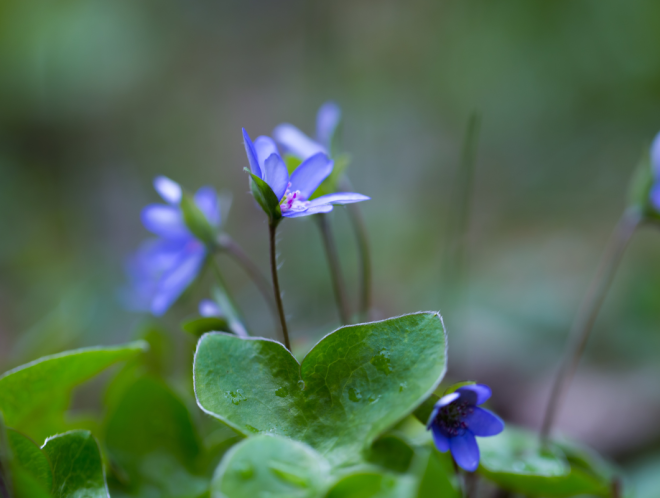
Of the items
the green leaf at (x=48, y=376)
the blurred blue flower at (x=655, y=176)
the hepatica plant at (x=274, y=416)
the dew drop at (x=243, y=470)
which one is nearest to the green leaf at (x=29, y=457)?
the hepatica plant at (x=274, y=416)

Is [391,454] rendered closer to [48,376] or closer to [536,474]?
A: [536,474]

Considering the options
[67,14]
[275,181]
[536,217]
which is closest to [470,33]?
[536,217]

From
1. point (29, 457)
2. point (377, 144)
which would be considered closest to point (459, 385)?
point (29, 457)

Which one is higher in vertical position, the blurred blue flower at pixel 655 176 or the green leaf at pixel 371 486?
the blurred blue flower at pixel 655 176

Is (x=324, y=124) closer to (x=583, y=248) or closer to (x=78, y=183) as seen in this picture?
(x=583, y=248)

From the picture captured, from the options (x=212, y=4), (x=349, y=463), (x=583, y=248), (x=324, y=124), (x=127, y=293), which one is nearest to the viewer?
(x=349, y=463)

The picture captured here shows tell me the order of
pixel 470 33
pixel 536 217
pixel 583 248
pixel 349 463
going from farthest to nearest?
pixel 470 33 → pixel 536 217 → pixel 583 248 → pixel 349 463

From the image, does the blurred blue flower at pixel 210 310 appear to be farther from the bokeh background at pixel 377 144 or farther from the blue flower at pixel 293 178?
the bokeh background at pixel 377 144

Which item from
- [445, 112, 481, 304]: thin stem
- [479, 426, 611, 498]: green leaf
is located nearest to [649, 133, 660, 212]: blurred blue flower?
[445, 112, 481, 304]: thin stem
